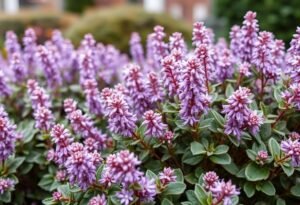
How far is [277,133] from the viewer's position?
206cm

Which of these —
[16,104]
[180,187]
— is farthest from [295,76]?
[16,104]

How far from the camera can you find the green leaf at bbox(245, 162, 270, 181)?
6.08 ft

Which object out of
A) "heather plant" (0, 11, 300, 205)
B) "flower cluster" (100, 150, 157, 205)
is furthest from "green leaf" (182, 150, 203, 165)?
"flower cluster" (100, 150, 157, 205)

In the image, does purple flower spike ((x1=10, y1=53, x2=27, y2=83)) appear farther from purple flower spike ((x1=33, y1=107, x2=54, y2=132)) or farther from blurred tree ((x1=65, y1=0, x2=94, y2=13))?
blurred tree ((x1=65, y1=0, x2=94, y2=13))

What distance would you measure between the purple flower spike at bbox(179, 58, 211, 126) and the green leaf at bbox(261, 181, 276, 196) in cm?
36

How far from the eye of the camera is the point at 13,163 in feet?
7.54

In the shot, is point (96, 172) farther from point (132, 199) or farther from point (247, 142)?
point (247, 142)

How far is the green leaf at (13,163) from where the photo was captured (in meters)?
2.25

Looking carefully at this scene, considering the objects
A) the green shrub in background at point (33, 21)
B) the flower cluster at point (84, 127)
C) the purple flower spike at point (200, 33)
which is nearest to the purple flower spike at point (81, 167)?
the flower cluster at point (84, 127)

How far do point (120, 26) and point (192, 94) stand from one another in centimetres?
662

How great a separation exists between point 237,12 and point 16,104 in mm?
5107

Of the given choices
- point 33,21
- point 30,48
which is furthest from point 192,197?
point 33,21

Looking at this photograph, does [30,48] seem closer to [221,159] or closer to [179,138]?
[179,138]

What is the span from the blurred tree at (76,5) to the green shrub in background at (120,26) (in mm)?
7181
